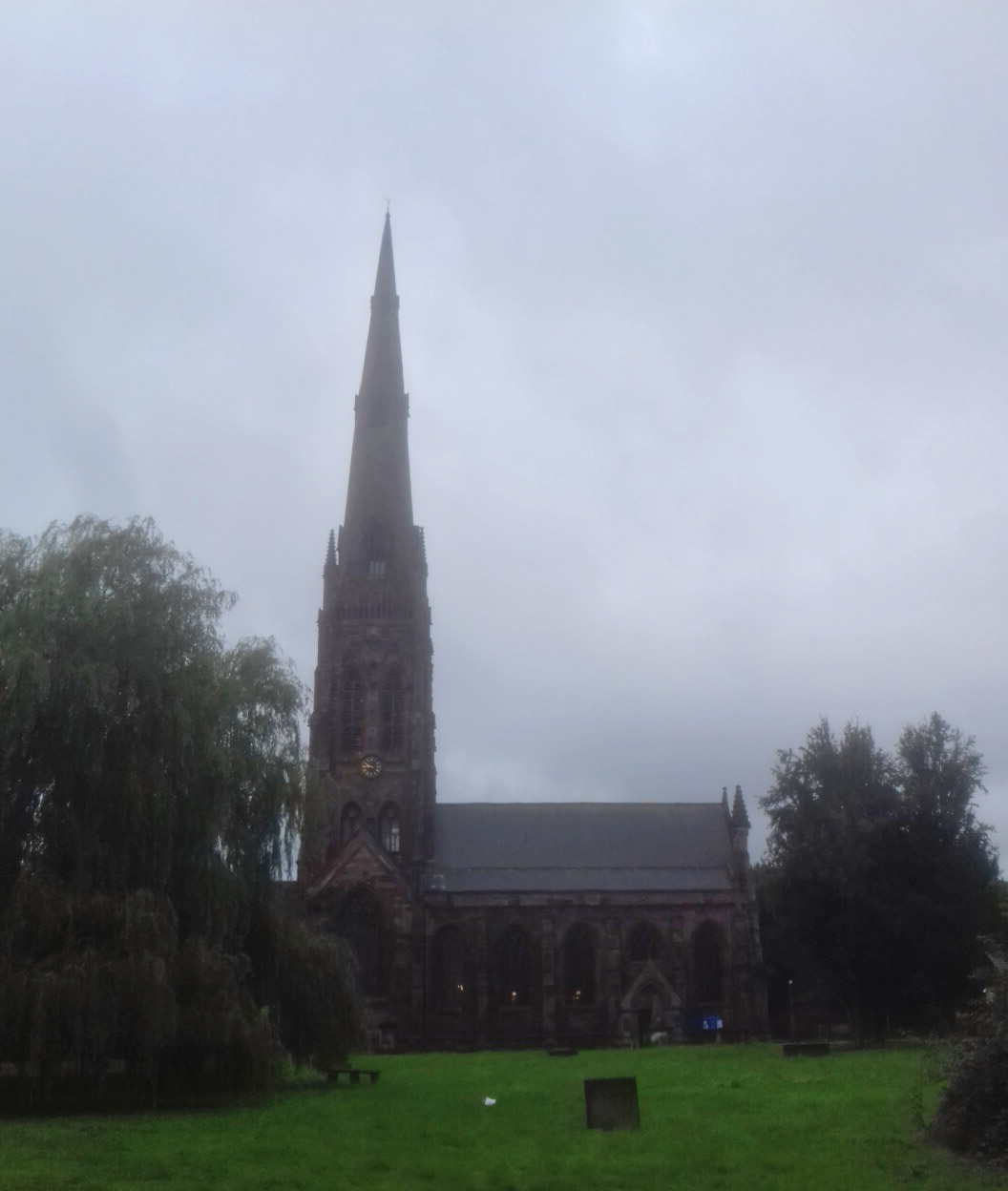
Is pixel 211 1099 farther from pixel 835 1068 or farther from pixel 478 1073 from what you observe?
pixel 835 1068

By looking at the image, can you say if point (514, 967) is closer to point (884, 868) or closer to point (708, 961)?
point (708, 961)

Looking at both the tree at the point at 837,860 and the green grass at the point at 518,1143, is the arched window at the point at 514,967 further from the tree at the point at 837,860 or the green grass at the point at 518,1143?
the green grass at the point at 518,1143

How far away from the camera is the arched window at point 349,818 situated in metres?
66.9

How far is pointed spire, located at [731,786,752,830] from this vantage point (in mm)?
69938

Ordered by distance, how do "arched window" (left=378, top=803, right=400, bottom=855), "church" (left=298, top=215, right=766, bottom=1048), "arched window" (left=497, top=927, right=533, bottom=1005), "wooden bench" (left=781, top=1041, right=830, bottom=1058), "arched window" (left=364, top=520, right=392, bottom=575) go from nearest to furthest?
"wooden bench" (left=781, top=1041, right=830, bottom=1058), "church" (left=298, top=215, right=766, bottom=1048), "arched window" (left=497, top=927, right=533, bottom=1005), "arched window" (left=378, top=803, right=400, bottom=855), "arched window" (left=364, top=520, right=392, bottom=575)

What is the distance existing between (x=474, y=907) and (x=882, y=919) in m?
23.2

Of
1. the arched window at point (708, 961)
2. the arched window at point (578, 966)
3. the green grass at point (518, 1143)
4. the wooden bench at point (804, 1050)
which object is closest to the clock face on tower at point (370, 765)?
the arched window at point (578, 966)

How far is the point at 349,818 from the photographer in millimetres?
67062

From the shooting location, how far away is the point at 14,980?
2278 centimetres

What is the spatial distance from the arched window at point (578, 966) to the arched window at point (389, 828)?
10362mm

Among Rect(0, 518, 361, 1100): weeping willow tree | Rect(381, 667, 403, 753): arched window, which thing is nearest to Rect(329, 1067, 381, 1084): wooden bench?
Rect(0, 518, 361, 1100): weeping willow tree

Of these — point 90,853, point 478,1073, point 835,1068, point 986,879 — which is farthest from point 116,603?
point 986,879

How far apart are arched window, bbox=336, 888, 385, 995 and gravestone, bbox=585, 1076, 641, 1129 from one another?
145 ft

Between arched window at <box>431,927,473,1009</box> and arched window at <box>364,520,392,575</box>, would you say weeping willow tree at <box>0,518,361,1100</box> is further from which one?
arched window at <box>364,520,392,575</box>
